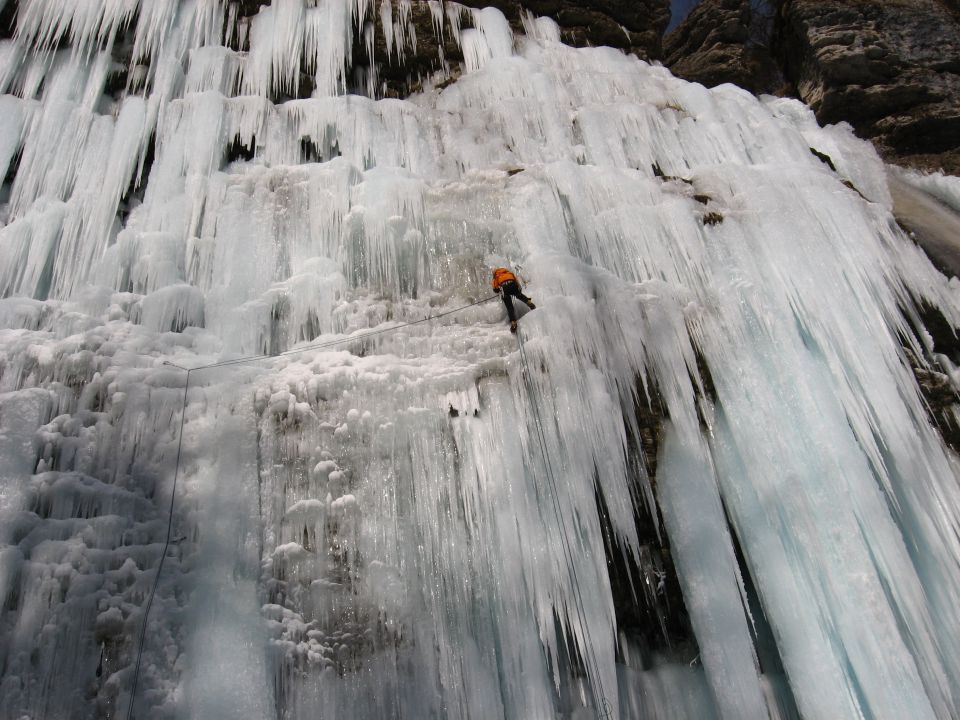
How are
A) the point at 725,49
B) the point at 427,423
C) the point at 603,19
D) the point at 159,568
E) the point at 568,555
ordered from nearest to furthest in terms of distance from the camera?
the point at 159,568 < the point at 568,555 < the point at 427,423 < the point at 603,19 < the point at 725,49

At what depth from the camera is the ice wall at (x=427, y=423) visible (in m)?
3.75

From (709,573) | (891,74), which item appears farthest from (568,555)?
(891,74)

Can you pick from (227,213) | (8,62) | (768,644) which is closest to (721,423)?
(768,644)

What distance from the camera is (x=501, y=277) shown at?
16.3 ft

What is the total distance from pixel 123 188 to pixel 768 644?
5.61 meters

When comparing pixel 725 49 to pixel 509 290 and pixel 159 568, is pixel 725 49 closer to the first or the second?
pixel 509 290

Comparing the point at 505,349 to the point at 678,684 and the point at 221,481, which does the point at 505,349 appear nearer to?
the point at 221,481

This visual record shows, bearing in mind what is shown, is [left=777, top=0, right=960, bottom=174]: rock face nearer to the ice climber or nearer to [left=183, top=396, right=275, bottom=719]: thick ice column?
the ice climber

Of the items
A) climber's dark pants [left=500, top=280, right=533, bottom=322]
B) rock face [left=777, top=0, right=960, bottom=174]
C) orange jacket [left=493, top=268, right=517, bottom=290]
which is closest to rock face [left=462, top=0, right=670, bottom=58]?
rock face [left=777, top=0, right=960, bottom=174]

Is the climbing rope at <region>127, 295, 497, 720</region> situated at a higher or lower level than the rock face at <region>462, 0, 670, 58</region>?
lower

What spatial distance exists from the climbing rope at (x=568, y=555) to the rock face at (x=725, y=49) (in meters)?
7.74

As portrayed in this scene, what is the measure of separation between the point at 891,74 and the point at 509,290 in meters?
6.96

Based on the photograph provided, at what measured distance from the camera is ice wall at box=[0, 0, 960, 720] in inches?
148

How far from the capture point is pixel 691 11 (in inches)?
441
